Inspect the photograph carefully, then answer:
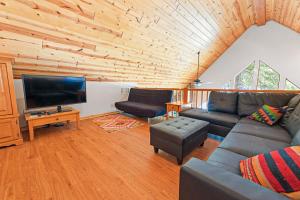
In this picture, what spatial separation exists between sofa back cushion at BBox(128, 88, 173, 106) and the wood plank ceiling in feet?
1.96

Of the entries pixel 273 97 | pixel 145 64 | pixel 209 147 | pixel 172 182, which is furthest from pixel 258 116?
pixel 145 64

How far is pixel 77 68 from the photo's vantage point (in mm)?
3340

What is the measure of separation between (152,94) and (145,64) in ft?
3.03

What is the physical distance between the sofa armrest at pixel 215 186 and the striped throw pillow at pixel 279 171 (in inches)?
4.2

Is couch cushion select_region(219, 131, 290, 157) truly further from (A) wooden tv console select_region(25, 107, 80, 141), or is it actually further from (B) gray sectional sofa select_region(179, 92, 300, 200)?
(A) wooden tv console select_region(25, 107, 80, 141)

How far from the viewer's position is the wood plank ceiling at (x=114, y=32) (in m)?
2.06

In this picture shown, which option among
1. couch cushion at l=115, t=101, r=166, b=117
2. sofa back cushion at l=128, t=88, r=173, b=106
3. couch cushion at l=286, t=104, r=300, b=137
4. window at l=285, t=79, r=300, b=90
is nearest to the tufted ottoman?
couch cushion at l=286, t=104, r=300, b=137

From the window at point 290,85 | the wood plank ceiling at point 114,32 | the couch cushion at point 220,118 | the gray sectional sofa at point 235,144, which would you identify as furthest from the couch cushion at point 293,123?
the window at point 290,85

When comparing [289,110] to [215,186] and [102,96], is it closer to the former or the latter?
[215,186]

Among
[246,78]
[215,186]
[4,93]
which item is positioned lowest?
[215,186]

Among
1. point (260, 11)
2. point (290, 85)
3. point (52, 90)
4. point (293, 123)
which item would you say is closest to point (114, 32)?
point (52, 90)

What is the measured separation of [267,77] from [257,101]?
4.04 metres

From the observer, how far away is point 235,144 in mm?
1431

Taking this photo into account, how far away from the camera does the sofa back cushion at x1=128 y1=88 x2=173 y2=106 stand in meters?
3.77
